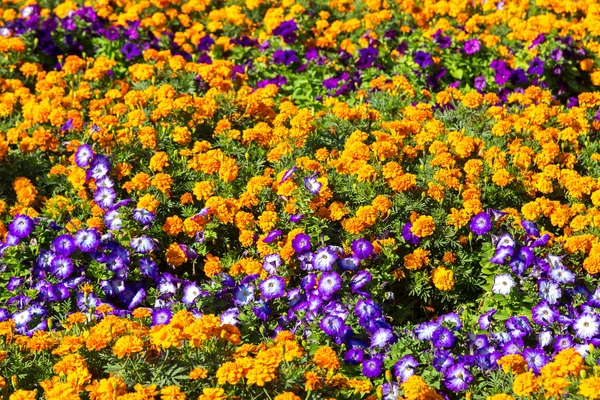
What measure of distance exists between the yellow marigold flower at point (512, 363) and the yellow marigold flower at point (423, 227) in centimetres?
116

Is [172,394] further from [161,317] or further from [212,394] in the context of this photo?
[161,317]

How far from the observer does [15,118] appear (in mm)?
6922

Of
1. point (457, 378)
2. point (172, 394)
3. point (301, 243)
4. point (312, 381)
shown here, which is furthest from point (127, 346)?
point (457, 378)

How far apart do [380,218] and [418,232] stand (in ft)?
0.98

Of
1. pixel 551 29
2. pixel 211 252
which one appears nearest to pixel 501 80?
pixel 551 29

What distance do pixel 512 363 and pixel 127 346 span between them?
1.89m

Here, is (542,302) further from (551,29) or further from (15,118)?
(15,118)

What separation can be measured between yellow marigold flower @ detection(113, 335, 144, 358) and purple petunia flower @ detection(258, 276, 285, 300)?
1.16m

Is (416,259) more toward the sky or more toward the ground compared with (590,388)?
more toward the ground

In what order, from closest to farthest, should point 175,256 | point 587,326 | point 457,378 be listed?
1. point 457,378
2. point 587,326
3. point 175,256

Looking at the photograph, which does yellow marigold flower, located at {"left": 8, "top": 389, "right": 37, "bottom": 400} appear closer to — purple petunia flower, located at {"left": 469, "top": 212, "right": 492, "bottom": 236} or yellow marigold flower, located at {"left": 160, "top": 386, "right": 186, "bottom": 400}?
yellow marigold flower, located at {"left": 160, "top": 386, "right": 186, "bottom": 400}

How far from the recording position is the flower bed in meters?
4.18

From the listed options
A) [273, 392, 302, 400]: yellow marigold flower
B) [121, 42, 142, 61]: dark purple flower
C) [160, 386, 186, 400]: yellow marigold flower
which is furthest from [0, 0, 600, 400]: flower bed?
[121, 42, 142, 61]: dark purple flower

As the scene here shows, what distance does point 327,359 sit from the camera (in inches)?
165
